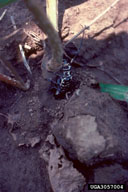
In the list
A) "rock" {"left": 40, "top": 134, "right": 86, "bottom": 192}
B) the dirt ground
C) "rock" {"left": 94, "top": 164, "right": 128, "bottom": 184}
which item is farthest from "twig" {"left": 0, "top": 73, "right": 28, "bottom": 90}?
"rock" {"left": 94, "top": 164, "right": 128, "bottom": 184}

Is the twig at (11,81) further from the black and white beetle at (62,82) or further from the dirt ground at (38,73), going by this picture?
the black and white beetle at (62,82)

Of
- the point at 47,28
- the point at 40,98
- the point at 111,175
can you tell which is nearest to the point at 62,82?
the point at 40,98

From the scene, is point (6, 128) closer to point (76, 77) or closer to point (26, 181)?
point (26, 181)

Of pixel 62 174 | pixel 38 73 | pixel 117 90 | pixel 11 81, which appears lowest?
pixel 117 90

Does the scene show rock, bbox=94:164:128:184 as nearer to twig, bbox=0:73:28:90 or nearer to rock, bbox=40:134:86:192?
rock, bbox=40:134:86:192

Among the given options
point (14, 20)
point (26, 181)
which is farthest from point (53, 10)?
point (26, 181)

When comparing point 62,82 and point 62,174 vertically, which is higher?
point 62,82

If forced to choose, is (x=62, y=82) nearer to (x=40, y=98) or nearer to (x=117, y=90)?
(x=40, y=98)
